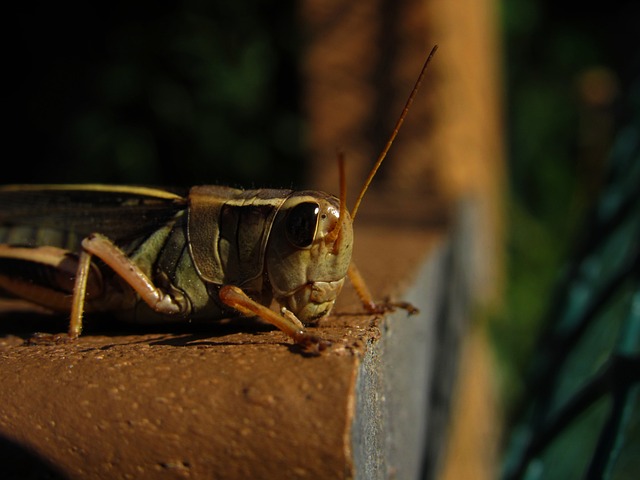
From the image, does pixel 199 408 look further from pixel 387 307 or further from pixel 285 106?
pixel 285 106

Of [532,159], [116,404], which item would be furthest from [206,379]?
[532,159]

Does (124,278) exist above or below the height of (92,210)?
below

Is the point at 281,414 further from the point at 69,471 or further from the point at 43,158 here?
the point at 43,158

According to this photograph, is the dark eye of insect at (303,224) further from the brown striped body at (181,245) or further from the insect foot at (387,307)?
the insect foot at (387,307)

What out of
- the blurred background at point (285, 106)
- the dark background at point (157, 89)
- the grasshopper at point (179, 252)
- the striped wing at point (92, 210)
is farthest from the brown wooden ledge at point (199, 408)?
the dark background at point (157, 89)

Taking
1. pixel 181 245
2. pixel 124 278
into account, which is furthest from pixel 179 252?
pixel 124 278

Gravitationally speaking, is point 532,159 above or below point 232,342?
above

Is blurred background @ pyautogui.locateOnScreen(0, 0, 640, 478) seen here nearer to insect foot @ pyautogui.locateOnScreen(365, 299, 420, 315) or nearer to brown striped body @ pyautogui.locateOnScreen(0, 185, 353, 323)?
insect foot @ pyautogui.locateOnScreen(365, 299, 420, 315)
